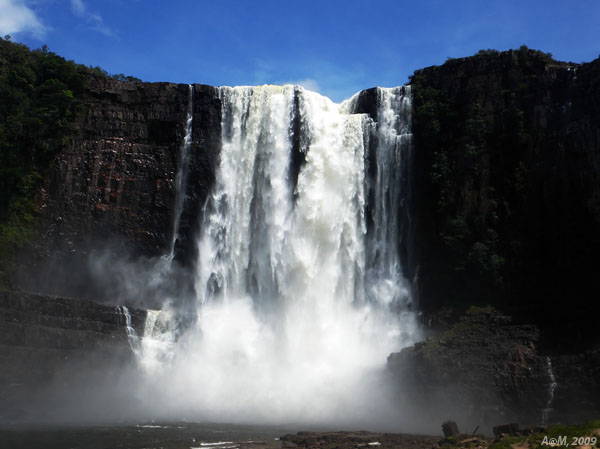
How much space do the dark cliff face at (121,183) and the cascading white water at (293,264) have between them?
4.73 feet

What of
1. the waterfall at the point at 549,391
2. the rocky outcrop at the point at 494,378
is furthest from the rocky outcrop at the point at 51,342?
the waterfall at the point at 549,391

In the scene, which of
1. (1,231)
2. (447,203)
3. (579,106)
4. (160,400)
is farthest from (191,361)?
(579,106)

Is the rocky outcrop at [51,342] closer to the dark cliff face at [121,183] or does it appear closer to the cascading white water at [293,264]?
the cascading white water at [293,264]

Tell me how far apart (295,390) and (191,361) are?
6.29 m

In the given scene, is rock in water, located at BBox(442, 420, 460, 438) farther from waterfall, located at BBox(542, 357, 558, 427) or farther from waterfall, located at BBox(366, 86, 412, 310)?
waterfall, located at BBox(366, 86, 412, 310)

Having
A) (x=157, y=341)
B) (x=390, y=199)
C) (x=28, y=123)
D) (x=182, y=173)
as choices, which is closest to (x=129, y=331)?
(x=157, y=341)

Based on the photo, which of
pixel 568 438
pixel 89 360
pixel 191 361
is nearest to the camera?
pixel 568 438

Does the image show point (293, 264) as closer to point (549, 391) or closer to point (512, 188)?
point (512, 188)

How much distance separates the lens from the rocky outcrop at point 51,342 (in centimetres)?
2972

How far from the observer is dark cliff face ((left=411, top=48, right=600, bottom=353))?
3162 centimetres

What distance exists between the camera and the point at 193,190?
39.1 m

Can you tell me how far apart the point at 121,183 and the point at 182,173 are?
3747 millimetres

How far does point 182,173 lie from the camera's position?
129ft

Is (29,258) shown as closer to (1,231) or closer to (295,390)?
(1,231)
